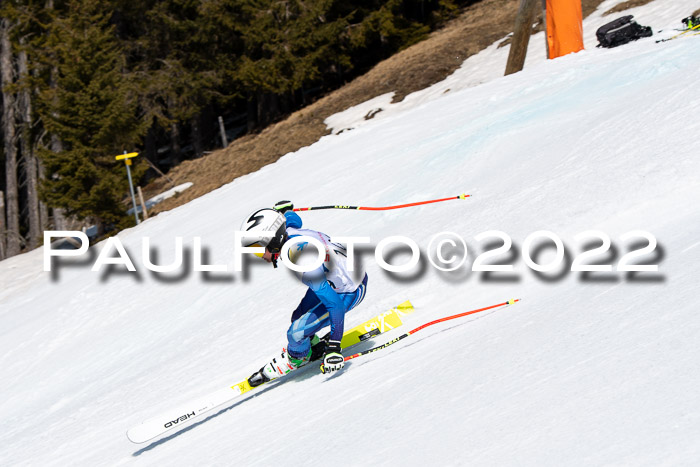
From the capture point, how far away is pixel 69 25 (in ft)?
73.8

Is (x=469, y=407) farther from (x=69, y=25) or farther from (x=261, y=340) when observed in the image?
(x=69, y=25)

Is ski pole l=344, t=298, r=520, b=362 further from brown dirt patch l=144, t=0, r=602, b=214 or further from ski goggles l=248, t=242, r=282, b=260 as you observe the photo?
brown dirt patch l=144, t=0, r=602, b=214

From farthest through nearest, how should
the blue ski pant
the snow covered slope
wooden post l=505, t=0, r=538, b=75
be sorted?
wooden post l=505, t=0, r=538, b=75 < the blue ski pant < the snow covered slope

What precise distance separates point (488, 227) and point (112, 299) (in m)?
6.27

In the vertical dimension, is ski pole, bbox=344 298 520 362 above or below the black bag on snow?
below

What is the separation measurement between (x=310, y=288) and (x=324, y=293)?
37 centimetres

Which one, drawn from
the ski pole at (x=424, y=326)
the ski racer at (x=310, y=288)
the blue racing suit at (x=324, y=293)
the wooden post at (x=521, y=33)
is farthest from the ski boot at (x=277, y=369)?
the wooden post at (x=521, y=33)

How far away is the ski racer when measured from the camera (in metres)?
5.10

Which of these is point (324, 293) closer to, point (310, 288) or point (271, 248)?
point (310, 288)

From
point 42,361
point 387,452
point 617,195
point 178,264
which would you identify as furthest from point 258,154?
point 387,452

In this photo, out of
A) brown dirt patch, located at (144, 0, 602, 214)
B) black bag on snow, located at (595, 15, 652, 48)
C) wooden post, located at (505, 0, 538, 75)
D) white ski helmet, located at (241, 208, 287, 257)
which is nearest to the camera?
white ski helmet, located at (241, 208, 287, 257)

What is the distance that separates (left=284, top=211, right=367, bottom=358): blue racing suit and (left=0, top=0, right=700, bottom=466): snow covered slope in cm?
38

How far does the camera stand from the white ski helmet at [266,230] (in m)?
5.02

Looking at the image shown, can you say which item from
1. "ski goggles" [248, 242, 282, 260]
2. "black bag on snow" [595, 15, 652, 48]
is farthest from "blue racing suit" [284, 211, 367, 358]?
"black bag on snow" [595, 15, 652, 48]
